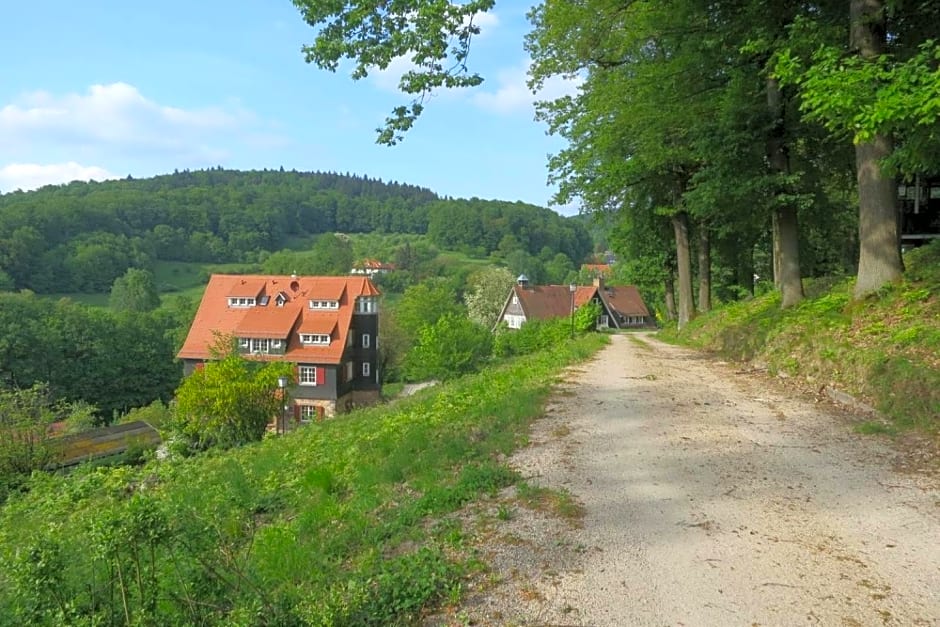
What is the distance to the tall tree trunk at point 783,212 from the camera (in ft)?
44.3

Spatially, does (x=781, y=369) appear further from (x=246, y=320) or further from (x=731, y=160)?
(x=246, y=320)

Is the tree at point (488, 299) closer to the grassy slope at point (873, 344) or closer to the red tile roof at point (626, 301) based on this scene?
the red tile roof at point (626, 301)

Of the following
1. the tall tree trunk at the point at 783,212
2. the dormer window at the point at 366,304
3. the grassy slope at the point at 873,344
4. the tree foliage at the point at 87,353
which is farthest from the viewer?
the tree foliage at the point at 87,353

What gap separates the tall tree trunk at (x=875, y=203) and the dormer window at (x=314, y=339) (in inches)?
1249

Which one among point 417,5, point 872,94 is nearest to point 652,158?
point 872,94

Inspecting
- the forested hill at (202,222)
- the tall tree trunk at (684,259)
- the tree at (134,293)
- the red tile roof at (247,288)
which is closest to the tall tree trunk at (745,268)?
the tall tree trunk at (684,259)

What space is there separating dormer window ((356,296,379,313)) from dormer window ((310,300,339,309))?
1453 millimetres

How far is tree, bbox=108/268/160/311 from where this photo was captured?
80188 millimetres

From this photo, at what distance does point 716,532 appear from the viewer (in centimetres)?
451

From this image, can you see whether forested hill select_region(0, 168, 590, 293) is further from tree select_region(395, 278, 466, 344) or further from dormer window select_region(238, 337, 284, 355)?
dormer window select_region(238, 337, 284, 355)

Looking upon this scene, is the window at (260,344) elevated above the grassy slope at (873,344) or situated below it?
below

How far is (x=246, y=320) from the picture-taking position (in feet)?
129

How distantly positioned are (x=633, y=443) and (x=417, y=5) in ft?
18.5

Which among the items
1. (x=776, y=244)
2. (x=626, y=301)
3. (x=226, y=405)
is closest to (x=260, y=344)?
(x=226, y=405)
